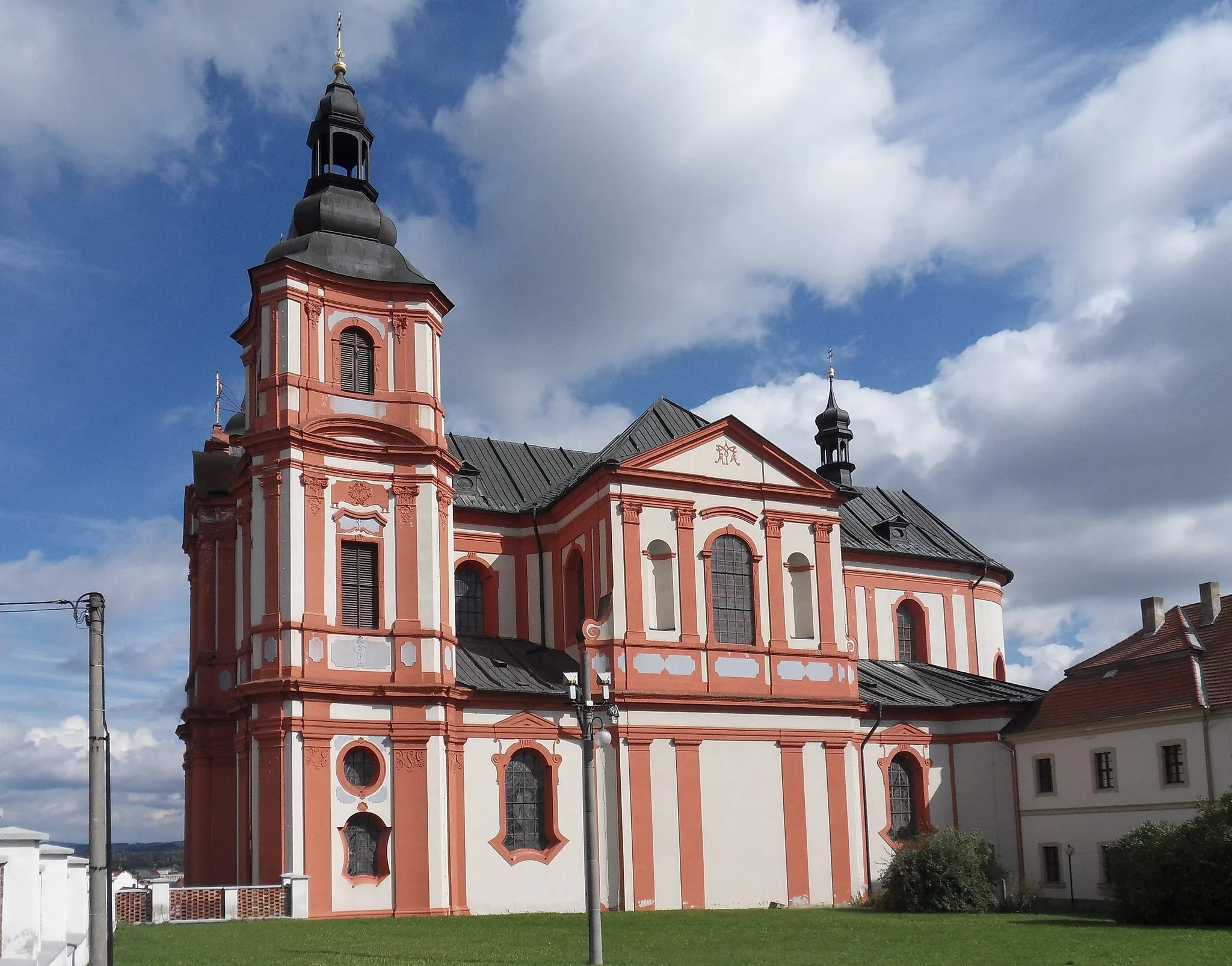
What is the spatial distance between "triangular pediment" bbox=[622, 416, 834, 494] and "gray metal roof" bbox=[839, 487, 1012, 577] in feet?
21.3

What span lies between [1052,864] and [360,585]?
63.0 ft

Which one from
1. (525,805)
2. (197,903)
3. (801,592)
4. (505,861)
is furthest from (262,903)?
(801,592)

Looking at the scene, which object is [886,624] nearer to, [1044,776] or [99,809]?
[1044,776]

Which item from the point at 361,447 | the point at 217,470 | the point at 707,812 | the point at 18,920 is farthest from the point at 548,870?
the point at 18,920

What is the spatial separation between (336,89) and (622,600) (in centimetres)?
1504

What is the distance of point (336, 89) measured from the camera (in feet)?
114

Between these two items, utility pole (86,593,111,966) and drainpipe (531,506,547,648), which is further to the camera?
drainpipe (531,506,547,648)

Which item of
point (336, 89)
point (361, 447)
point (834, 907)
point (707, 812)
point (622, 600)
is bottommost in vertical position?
point (834, 907)

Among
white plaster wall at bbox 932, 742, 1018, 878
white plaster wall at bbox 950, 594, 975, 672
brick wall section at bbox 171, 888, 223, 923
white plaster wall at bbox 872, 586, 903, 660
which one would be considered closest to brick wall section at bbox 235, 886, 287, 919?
brick wall section at bbox 171, 888, 223, 923

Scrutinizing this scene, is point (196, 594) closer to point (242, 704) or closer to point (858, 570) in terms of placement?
point (242, 704)

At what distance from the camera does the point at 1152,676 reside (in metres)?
32.8

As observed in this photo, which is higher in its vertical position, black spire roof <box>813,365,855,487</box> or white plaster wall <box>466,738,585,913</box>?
black spire roof <box>813,365,855,487</box>

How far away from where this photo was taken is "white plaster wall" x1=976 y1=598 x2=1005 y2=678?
4375cm

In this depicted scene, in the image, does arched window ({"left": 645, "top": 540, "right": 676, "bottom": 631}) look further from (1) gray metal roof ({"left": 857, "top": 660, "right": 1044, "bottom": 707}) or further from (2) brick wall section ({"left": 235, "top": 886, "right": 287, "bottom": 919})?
(2) brick wall section ({"left": 235, "top": 886, "right": 287, "bottom": 919})
